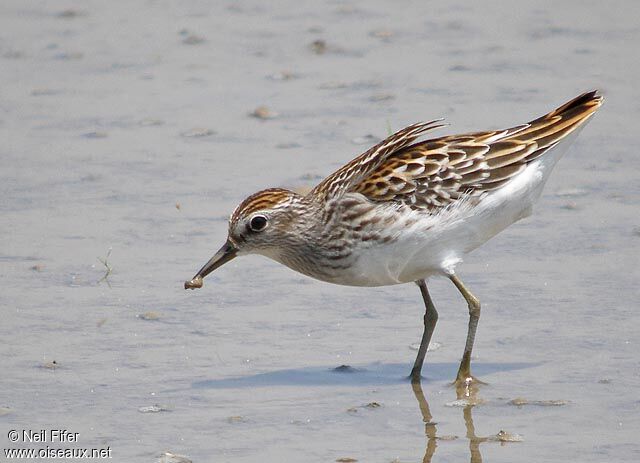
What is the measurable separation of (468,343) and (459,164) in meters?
1.23

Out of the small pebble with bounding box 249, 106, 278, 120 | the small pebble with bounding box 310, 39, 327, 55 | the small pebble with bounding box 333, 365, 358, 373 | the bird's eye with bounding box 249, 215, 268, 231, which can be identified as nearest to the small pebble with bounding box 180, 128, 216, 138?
the small pebble with bounding box 249, 106, 278, 120

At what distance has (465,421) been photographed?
9.05 meters

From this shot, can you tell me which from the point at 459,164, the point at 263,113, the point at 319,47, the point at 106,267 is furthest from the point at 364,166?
the point at 319,47

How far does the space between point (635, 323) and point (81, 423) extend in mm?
4069

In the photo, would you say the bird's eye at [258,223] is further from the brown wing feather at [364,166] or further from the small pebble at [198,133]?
the small pebble at [198,133]

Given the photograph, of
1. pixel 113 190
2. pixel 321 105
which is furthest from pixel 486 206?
pixel 321 105

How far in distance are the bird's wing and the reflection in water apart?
1.23 m

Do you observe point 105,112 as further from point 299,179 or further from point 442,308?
point 442,308

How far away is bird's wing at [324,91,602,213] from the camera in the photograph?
9.75 m

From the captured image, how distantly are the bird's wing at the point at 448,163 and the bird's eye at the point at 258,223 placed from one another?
0.53 m

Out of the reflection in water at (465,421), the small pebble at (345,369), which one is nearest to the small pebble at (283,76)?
the small pebble at (345,369)

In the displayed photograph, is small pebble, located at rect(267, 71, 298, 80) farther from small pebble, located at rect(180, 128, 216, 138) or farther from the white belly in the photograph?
the white belly

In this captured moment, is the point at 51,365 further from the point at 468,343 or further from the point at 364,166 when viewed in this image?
the point at 468,343

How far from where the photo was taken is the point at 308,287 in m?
11.5
